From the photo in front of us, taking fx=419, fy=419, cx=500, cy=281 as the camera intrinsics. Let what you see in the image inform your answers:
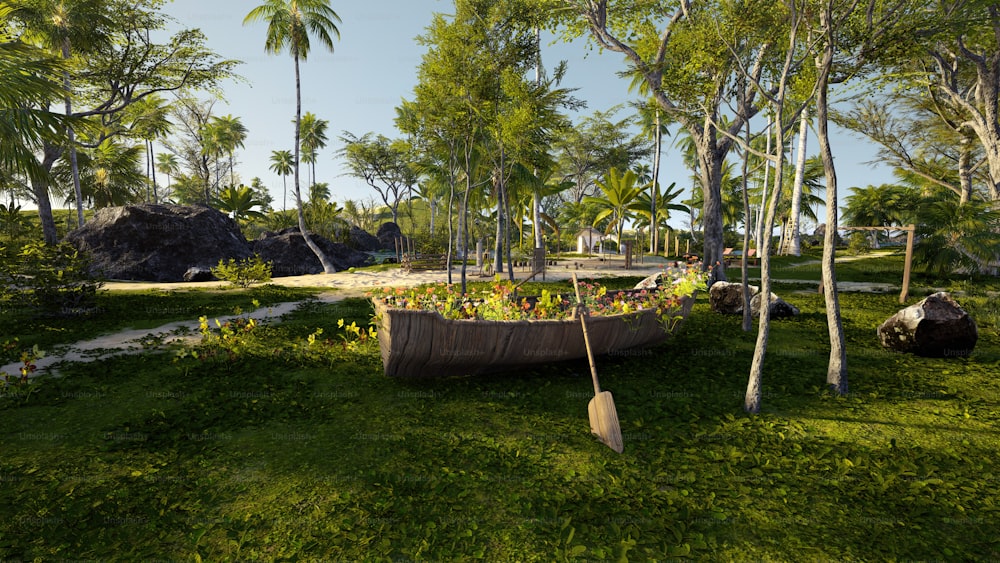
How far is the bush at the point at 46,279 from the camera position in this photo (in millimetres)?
8406

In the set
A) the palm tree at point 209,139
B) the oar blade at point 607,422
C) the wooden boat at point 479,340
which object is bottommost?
the oar blade at point 607,422

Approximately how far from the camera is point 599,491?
3479 mm

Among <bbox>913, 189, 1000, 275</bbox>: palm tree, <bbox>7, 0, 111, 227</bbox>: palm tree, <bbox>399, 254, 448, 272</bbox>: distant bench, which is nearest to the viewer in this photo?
<bbox>913, 189, 1000, 275</bbox>: palm tree

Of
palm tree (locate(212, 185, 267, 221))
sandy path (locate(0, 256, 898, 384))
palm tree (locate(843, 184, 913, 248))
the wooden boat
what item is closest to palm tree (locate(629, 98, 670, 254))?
sandy path (locate(0, 256, 898, 384))

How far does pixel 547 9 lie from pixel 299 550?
13586mm

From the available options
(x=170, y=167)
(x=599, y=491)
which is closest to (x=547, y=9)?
(x=599, y=491)

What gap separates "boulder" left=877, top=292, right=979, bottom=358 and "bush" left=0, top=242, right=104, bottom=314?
15.7m

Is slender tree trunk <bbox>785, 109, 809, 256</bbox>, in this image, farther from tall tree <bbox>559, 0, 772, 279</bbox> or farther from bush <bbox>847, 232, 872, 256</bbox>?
tall tree <bbox>559, 0, 772, 279</bbox>

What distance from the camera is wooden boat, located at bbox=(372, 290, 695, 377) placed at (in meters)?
5.12

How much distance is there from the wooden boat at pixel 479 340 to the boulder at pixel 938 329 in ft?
14.0

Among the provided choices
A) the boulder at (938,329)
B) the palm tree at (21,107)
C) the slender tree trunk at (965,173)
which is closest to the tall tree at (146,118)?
the palm tree at (21,107)

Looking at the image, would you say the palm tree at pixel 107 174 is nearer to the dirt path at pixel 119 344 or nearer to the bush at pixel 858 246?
the dirt path at pixel 119 344

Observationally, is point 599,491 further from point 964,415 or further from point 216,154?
point 216,154

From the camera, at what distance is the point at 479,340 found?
5391 mm
